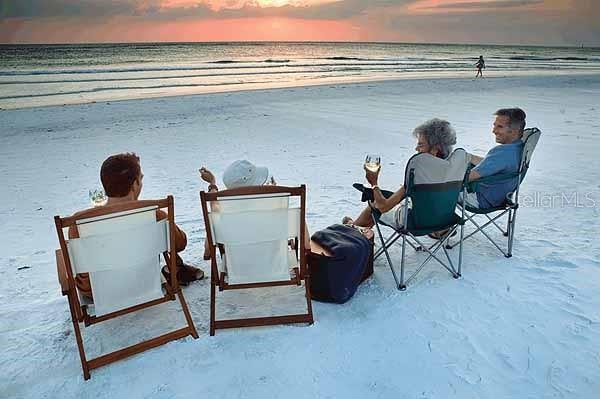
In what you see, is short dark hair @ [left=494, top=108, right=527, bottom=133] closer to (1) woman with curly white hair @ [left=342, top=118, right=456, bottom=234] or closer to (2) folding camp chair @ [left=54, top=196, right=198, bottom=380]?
(1) woman with curly white hair @ [left=342, top=118, right=456, bottom=234]

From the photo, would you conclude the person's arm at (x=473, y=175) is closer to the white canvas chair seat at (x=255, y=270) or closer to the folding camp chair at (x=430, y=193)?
the folding camp chair at (x=430, y=193)

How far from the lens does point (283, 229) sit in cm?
276

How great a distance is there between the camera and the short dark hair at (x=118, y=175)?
281 cm

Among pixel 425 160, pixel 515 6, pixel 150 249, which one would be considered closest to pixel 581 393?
pixel 425 160

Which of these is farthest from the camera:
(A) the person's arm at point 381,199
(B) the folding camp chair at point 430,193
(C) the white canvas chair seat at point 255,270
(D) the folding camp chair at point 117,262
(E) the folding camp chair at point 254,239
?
(A) the person's arm at point 381,199

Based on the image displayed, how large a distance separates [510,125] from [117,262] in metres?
3.11

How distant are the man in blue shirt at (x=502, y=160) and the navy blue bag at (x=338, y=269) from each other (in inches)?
45.8

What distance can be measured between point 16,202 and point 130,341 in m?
3.57

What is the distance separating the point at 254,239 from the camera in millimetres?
2723

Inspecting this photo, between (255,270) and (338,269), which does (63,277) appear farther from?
(338,269)

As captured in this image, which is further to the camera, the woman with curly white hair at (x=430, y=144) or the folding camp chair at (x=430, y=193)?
the woman with curly white hair at (x=430, y=144)

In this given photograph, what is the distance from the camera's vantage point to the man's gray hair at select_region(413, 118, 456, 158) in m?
3.31

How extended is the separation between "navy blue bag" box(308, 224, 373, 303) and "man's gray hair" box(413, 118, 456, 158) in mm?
884


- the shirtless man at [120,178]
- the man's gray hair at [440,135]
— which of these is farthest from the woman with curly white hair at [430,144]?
the shirtless man at [120,178]
